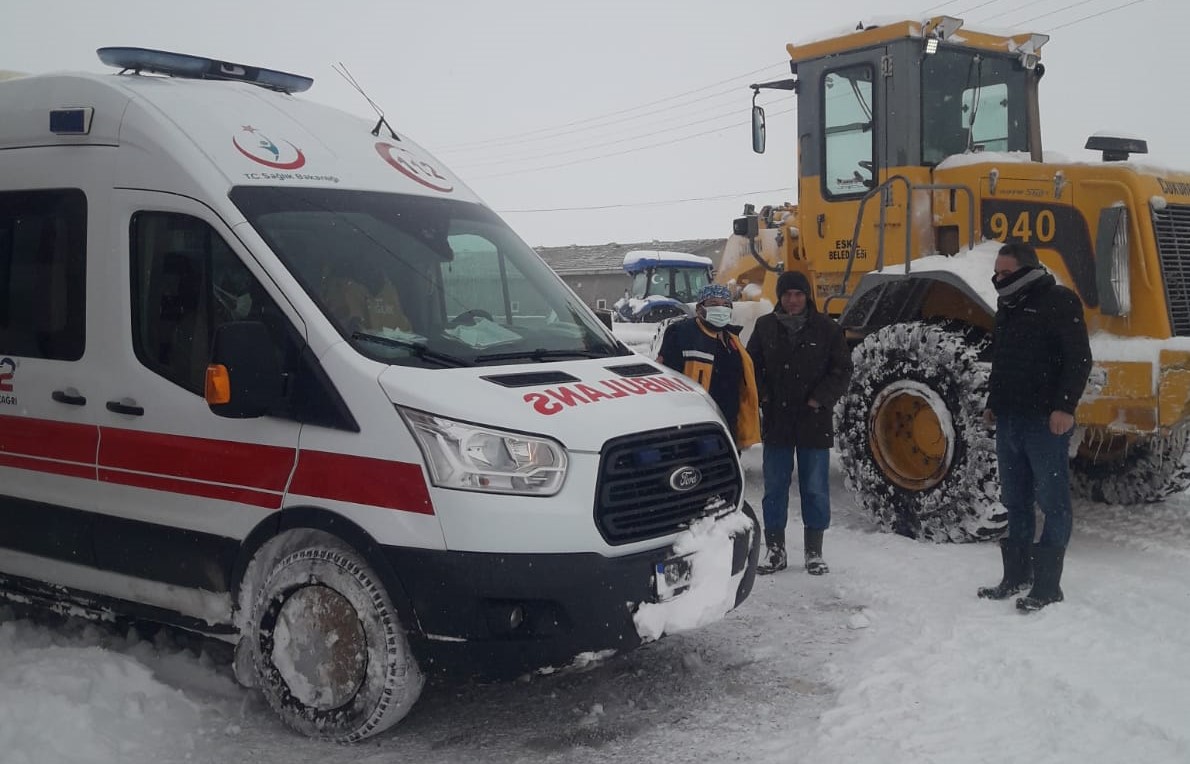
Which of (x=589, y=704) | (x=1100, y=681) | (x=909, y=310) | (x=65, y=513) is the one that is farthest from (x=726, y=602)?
(x=909, y=310)

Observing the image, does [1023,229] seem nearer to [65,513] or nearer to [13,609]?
[65,513]

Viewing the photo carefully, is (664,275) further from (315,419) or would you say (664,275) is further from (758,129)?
(315,419)

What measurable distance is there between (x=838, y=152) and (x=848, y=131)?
18cm

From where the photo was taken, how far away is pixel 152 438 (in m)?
4.30

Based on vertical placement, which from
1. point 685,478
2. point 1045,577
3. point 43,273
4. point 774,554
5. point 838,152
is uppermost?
point 838,152

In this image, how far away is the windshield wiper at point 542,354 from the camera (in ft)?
13.9

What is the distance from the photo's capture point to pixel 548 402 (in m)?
3.89

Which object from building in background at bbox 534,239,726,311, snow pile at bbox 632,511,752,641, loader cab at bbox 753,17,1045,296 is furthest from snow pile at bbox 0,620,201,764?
building in background at bbox 534,239,726,311

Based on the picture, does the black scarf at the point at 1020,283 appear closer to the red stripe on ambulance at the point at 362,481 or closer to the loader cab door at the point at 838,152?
the loader cab door at the point at 838,152

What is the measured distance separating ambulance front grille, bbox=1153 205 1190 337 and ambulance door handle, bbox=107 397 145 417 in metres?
5.69

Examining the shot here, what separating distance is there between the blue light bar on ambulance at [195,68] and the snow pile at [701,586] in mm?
3235

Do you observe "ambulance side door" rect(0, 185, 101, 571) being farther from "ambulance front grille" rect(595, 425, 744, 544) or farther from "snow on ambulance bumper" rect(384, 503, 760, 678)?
"ambulance front grille" rect(595, 425, 744, 544)

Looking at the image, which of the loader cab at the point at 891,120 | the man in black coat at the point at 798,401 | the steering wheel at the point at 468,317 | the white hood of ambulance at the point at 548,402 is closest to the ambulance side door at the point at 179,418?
the white hood of ambulance at the point at 548,402

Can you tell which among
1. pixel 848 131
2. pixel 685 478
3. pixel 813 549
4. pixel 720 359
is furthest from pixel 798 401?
pixel 848 131
